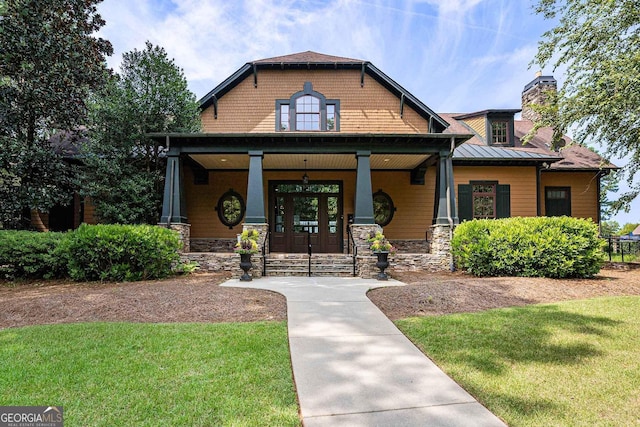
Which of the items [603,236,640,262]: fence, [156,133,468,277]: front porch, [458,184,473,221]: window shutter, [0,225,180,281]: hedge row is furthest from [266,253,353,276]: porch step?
[603,236,640,262]: fence

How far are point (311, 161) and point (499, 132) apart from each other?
8.48 meters

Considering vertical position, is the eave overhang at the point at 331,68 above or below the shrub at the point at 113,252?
above

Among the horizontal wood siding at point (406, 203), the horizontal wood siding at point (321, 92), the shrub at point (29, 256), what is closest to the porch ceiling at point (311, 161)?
the horizontal wood siding at point (406, 203)

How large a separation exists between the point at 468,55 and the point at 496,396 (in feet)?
40.0

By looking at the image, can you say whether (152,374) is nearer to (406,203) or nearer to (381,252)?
(381,252)

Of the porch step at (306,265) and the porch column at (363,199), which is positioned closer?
the porch step at (306,265)

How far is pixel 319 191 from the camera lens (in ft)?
41.5

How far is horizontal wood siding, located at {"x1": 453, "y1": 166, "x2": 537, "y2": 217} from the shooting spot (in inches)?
510

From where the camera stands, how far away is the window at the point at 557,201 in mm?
13672

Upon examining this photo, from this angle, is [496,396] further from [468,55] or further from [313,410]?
[468,55]

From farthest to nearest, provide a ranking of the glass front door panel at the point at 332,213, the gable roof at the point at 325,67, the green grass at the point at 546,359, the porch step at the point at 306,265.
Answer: the glass front door panel at the point at 332,213 < the gable roof at the point at 325,67 < the porch step at the point at 306,265 < the green grass at the point at 546,359

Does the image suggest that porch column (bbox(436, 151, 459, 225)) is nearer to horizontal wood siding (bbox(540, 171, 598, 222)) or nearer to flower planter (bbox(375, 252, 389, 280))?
flower planter (bbox(375, 252, 389, 280))

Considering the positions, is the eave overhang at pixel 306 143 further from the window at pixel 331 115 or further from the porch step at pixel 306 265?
the porch step at pixel 306 265

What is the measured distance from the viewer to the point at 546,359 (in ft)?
10.8
